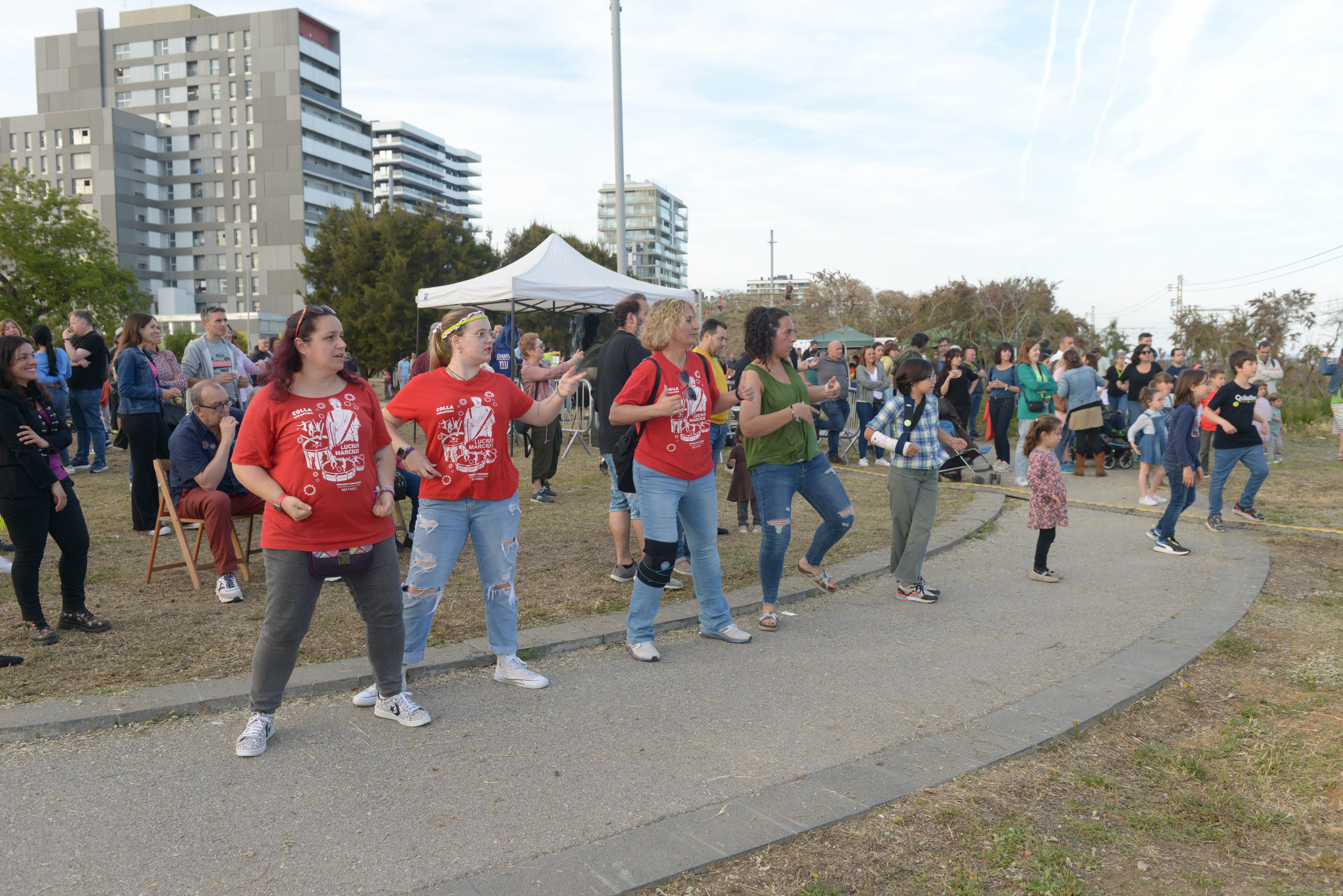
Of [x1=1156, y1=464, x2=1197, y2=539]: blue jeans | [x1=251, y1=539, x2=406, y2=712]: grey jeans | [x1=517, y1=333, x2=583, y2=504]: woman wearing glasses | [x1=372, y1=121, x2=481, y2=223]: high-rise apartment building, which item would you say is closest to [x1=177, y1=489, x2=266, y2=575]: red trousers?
[x1=251, y1=539, x2=406, y2=712]: grey jeans

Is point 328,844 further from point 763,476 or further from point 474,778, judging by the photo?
point 763,476

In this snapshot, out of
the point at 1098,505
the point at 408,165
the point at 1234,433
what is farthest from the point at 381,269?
the point at 408,165

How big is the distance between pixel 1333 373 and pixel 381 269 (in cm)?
3577

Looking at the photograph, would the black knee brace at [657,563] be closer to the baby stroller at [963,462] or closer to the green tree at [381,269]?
the baby stroller at [963,462]

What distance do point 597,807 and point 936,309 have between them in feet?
114

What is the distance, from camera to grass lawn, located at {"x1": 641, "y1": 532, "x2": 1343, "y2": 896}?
276 centimetres

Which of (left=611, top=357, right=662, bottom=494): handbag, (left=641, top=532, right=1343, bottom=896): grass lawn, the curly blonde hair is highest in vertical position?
the curly blonde hair

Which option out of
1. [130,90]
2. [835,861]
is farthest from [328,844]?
[130,90]

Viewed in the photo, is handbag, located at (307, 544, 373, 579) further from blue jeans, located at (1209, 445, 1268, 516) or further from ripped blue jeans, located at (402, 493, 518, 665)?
blue jeans, located at (1209, 445, 1268, 516)

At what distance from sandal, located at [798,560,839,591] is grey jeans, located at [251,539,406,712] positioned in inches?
119

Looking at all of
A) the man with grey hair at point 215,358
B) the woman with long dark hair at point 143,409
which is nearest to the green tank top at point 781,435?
the man with grey hair at point 215,358

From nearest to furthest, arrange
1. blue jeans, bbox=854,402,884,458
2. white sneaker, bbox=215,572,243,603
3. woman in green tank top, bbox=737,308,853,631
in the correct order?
woman in green tank top, bbox=737,308,853,631 < white sneaker, bbox=215,572,243,603 < blue jeans, bbox=854,402,884,458

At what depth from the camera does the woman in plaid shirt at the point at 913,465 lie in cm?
587

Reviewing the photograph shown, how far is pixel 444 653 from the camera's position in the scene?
4.65m
